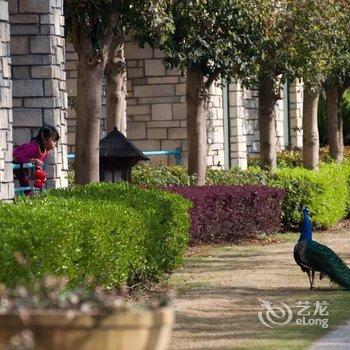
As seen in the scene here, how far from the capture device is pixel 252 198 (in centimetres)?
2133

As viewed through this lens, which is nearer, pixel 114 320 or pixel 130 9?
pixel 114 320

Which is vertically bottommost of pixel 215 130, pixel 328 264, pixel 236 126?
pixel 328 264

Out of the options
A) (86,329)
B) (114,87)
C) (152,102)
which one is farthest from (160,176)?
(86,329)

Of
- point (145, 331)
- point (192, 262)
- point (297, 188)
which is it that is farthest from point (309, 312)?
point (297, 188)

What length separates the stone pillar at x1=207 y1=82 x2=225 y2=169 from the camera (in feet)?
92.4

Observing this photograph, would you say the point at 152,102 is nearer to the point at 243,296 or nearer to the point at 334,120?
the point at 334,120

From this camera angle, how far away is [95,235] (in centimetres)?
1165

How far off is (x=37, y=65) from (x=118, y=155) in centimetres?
156

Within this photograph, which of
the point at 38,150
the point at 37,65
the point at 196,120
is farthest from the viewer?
the point at 196,120

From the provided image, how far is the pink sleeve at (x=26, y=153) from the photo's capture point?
641 inches

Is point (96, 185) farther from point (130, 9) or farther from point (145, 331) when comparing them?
point (145, 331)

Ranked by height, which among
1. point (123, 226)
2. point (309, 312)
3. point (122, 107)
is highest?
point (122, 107)

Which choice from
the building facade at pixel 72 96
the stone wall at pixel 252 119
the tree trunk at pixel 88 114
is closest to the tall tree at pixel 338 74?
the stone wall at pixel 252 119

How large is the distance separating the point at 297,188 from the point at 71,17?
7180mm
